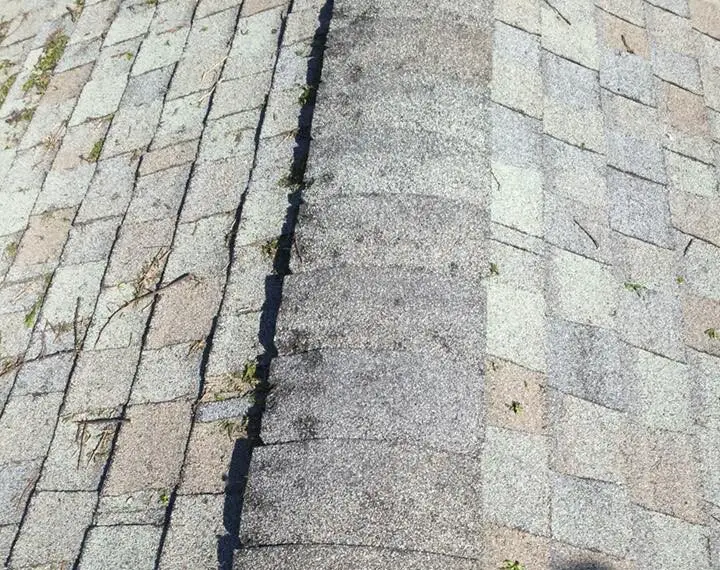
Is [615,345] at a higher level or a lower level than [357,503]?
lower

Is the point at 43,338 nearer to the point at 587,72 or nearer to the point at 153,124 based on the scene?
the point at 153,124

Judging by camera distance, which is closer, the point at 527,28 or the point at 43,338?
the point at 43,338

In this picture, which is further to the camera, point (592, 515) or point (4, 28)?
point (4, 28)

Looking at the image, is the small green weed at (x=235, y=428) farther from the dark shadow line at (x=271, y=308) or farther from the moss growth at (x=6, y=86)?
the moss growth at (x=6, y=86)

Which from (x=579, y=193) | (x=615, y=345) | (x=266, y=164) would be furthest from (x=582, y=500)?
(x=266, y=164)

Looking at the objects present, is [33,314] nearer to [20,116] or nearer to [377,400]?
[20,116]

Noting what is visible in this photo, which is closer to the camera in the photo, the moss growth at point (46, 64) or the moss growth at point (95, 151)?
the moss growth at point (95, 151)

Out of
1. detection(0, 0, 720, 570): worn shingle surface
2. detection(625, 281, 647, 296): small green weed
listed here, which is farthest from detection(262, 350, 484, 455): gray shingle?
detection(625, 281, 647, 296): small green weed

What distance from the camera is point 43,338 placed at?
305 cm

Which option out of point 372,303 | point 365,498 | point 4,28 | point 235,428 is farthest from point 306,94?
point 4,28

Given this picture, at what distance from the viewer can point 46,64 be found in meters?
4.46

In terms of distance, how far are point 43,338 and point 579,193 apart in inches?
79.6

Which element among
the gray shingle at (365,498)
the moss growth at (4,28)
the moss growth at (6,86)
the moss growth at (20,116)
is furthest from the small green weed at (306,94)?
the moss growth at (4,28)

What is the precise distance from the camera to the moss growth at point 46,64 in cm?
437
